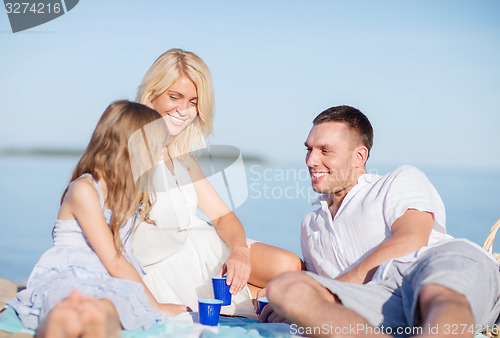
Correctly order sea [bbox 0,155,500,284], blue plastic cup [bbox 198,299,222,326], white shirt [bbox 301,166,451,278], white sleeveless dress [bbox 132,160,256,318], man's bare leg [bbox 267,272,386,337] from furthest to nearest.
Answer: sea [bbox 0,155,500,284] → white sleeveless dress [bbox 132,160,256,318] → white shirt [bbox 301,166,451,278] → blue plastic cup [bbox 198,299,222,326] → man's bare leg [bbox 267,272,386,337]

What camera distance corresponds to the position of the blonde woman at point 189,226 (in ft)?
9.59

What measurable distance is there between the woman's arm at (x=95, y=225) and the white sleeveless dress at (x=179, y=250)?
0.46 metres

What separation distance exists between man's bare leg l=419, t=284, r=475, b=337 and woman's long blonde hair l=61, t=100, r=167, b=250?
141 cm

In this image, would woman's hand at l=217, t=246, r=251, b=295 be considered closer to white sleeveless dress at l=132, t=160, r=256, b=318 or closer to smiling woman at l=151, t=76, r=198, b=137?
white sleeveless dress at l=132, t=160, r=256, b=318

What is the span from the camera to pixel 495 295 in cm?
224

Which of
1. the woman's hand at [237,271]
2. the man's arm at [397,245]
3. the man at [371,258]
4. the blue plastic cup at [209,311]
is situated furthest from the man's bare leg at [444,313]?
the woman's hand at [237,271]

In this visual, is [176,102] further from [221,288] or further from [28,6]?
[28,6]

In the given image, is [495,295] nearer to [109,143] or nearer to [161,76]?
[109,143]

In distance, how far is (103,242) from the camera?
2.38m

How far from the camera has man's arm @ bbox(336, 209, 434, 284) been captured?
2.44 meters

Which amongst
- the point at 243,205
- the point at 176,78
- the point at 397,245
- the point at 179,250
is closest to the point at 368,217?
the point at 397,245

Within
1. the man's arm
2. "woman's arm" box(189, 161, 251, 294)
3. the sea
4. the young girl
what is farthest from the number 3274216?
the man's arm

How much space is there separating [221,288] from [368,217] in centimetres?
85

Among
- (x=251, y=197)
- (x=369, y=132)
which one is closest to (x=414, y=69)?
(x=251, y=197)
